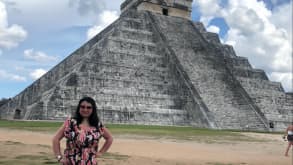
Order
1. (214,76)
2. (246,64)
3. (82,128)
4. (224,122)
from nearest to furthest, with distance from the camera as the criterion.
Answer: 1. (82,128)
2. (224,122)
3. (214,76)
4. (246,64)

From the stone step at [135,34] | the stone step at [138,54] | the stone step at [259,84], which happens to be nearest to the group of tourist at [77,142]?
the stone step at [138,54]

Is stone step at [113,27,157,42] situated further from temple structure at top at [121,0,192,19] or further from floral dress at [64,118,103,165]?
floral dress at [64,118,103,165]

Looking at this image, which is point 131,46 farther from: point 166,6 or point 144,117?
point 166,6

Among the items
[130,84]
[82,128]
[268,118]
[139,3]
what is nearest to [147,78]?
[130,84]

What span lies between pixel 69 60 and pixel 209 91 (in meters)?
10.4

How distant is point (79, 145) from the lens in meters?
3.66

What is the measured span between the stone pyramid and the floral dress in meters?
15.1

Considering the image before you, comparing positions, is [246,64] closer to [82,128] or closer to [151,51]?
[151,51]

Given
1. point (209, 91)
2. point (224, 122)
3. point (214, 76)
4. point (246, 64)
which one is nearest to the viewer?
point (224, 122)

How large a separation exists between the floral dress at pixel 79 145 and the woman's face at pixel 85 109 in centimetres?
15

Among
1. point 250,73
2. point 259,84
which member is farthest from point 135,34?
point 259,84

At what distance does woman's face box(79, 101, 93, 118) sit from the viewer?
3.79m

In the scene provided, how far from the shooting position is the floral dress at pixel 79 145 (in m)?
3.66

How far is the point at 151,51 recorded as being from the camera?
2406cm
